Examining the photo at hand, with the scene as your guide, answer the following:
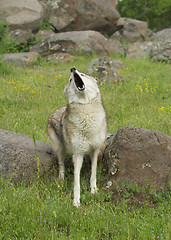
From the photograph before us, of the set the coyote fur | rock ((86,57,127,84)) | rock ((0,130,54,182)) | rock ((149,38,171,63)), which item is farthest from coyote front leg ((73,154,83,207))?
rock ((149,38,171,63))

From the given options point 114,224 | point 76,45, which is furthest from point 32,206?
point 76,45

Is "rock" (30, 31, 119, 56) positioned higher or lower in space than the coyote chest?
lower

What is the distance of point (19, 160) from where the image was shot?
14.8 ft

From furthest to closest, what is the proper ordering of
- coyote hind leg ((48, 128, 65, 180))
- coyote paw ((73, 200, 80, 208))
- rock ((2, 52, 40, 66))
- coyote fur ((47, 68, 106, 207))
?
rock ((2, 52, 40, 66)), coyote hind leg ((48, 128, 65, 180)), coyote fur ((47, 68, 106, 207)), coyote paw ((73, 200, 80, 208))

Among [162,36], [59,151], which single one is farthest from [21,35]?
[59,151]

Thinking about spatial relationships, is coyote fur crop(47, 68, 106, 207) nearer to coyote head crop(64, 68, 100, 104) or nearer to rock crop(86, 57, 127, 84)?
coyote head crop(64, 68, 100, 104)

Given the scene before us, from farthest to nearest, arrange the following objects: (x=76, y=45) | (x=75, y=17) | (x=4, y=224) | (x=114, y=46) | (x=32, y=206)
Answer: (x=75, y=17), (x=114, y=46), (x=76, y=45), (x=32, y=206), (x=4, y=224)

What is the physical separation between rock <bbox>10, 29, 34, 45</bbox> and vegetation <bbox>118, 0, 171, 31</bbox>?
1817cm

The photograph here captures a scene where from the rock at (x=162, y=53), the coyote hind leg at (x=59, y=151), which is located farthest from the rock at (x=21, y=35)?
the coyote hind leg at (x=59, y=151)

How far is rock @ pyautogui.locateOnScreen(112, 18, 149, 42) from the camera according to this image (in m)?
21.1

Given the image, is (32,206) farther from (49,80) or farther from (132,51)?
(132,51)

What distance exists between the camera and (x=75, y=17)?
739 inches

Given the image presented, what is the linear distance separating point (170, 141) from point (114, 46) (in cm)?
1356

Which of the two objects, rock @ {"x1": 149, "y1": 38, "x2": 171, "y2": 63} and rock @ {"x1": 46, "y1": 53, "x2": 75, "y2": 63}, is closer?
rock @ {"x1": 46, "y1": 53, "x2": 75, "y2": 63}
